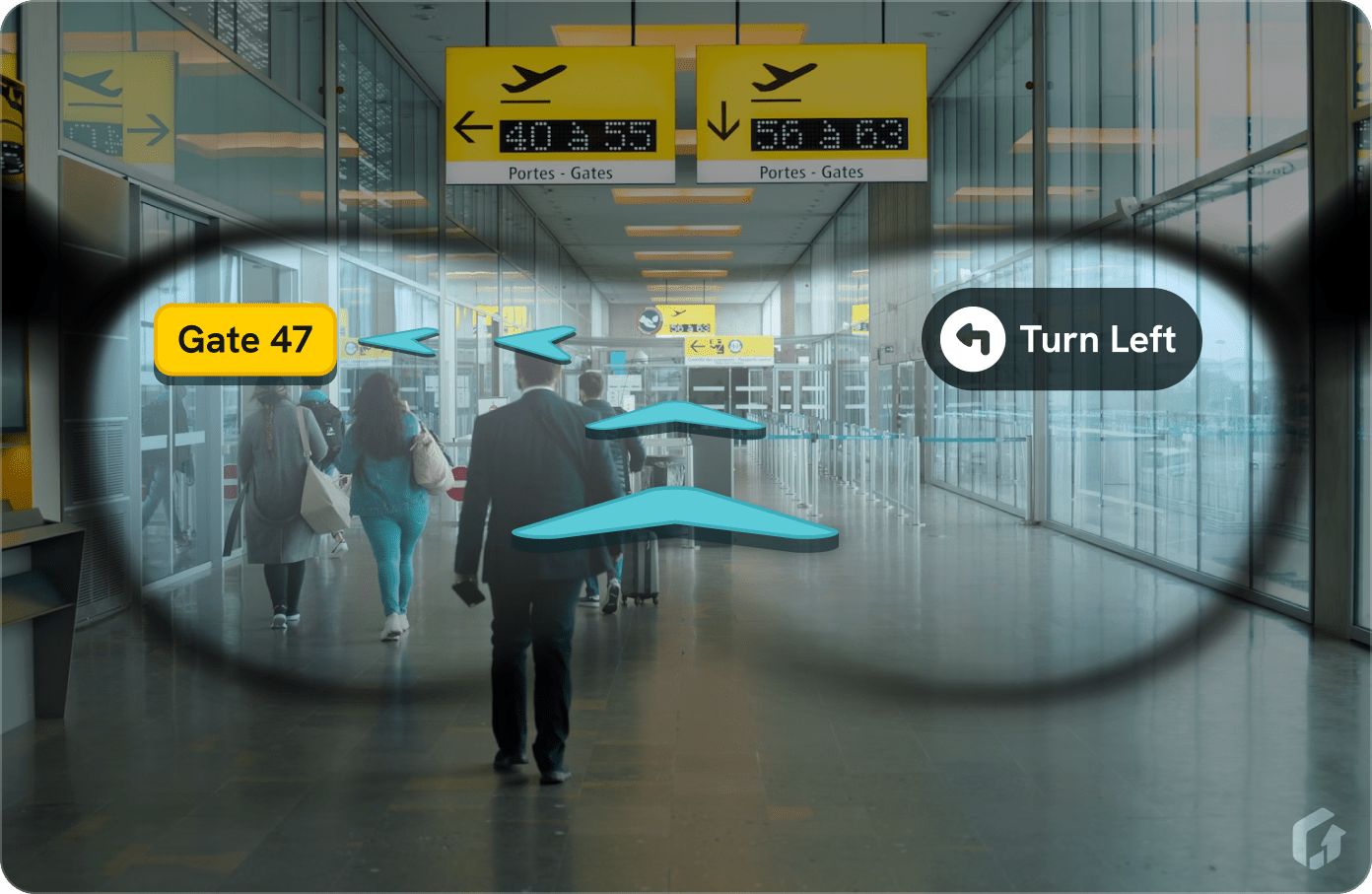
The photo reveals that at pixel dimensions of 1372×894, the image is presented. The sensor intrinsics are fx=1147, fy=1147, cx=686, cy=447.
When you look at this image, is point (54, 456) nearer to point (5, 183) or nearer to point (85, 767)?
point (5, 183)

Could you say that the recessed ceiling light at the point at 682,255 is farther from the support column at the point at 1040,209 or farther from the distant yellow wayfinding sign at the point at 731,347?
the support column at the point at 1040,209

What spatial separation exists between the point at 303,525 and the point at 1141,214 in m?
6.80

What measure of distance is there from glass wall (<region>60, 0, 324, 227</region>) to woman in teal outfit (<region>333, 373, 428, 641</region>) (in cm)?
222

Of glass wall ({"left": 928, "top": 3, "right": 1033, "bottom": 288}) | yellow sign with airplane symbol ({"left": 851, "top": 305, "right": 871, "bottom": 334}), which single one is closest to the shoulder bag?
glass wall ({"left": 928, "top": 3, "right": 1033, "bottom": 288})

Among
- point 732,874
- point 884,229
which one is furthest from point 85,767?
point 884,229

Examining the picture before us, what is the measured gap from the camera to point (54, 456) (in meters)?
5.87

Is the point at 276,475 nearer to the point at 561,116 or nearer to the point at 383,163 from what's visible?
the point at 561,116

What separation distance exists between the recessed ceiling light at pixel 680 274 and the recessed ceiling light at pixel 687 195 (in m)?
8.81

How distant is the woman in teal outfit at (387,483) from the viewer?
570 cm

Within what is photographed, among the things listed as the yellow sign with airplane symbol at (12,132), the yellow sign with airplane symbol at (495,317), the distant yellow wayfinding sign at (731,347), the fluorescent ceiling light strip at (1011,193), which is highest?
the fluorescent ceiling light strip at (1011,193)

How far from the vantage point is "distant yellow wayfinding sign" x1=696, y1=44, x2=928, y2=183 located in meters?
6.77

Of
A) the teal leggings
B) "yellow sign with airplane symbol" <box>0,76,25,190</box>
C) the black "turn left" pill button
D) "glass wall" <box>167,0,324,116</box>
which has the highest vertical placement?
"glass wall" <box>167,0,324,116</box>

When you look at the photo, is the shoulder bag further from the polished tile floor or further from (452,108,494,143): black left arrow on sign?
(452,108,494,143): black left arrow on sign
